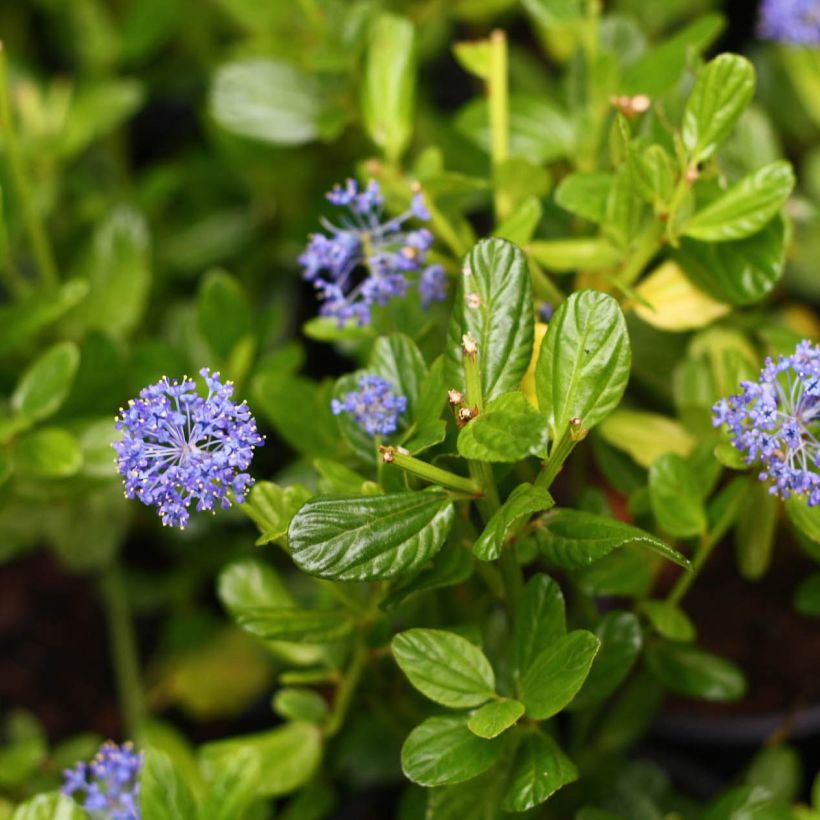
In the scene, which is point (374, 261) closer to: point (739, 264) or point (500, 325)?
point (500, 325)

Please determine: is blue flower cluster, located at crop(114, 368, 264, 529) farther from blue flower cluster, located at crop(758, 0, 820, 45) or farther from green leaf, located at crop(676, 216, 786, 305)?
blue flower cluster, located at crop(758, 0, 820, 45)

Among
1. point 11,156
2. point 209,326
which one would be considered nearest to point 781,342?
point 209,326

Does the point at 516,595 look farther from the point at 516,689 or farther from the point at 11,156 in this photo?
the point at 11,156

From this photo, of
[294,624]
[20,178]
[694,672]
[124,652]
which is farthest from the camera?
[124,652]

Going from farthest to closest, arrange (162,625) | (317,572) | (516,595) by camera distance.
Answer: (162,625)
(516,595)
(317,572)

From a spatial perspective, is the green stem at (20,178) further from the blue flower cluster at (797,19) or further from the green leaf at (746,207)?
the blue flower cluster at (797,19)

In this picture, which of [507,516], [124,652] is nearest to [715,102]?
[507,516]

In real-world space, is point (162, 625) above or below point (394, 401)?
below

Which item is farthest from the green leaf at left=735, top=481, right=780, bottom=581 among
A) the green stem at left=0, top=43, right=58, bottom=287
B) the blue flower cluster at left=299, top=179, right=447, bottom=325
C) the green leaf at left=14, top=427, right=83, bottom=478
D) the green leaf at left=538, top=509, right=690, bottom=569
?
the green stem at left=0, top=43, right=58, bottom=287
